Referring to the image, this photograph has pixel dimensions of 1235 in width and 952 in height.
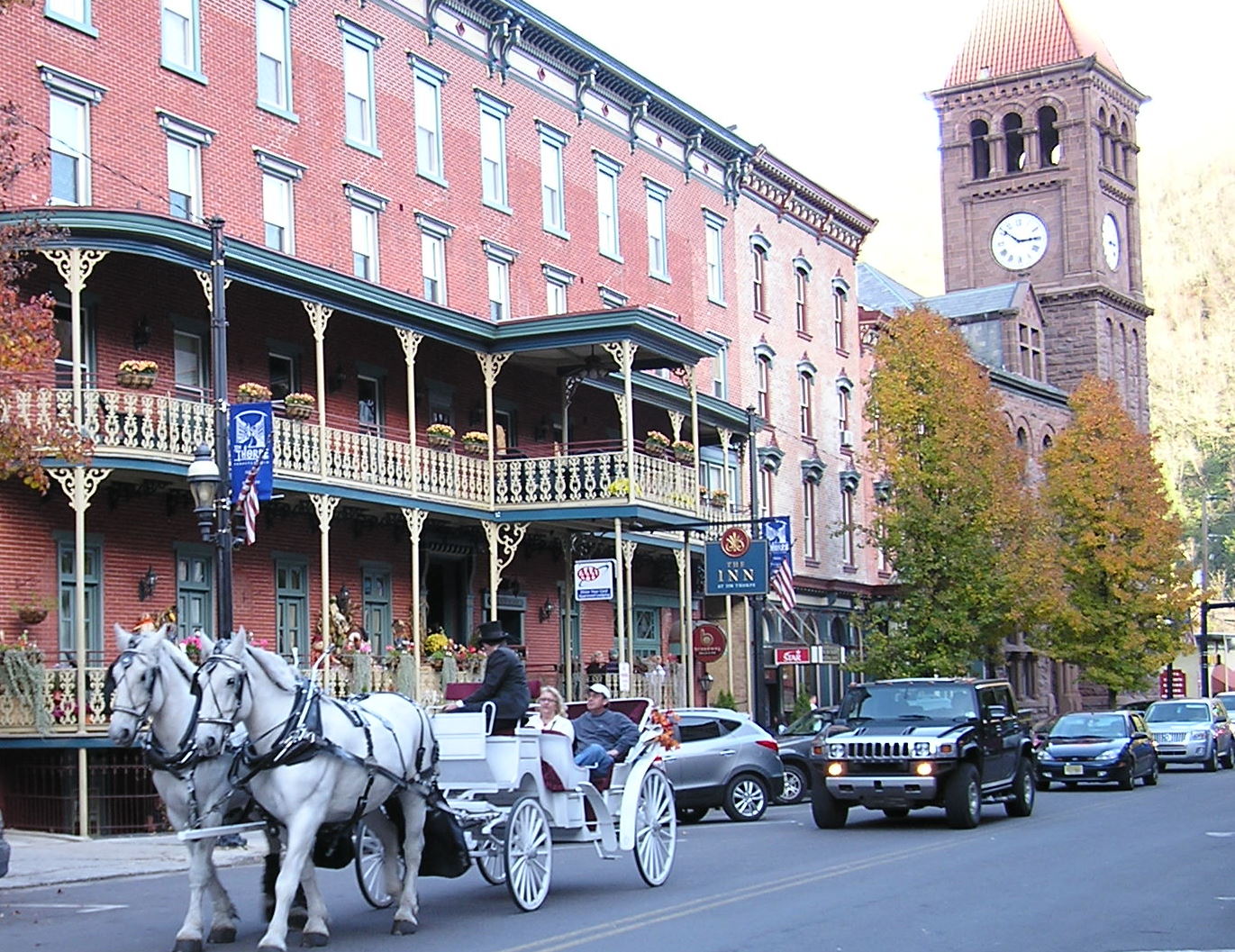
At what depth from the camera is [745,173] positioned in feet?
156

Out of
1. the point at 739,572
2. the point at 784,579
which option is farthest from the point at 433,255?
the point at 784,579

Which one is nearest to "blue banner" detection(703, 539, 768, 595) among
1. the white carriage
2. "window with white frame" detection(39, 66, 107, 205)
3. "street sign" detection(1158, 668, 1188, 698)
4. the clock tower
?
"window with white frame" detection(39, 66, 107, 205)

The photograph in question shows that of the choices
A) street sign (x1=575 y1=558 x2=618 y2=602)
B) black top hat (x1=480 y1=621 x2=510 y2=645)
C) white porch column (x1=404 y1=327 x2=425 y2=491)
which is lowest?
black top hat (x1=480 y1=621 x2=510 y2=645)

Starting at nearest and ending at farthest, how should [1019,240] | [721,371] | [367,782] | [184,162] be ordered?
[367,782] < [184,162] < [721,371] < [1019,240]

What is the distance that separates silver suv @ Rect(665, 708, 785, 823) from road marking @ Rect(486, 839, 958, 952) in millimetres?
6050

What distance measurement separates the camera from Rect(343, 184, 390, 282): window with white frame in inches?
1287

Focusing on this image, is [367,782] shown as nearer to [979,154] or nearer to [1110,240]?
[1110,240]

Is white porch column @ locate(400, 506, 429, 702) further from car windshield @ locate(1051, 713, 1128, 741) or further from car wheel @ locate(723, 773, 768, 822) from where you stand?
car windshield @ locate(1051, 713, 1128, 741)

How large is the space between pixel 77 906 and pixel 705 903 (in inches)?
224

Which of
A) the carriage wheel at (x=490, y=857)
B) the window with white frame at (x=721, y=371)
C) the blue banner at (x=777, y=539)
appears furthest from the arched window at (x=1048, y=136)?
the carriage wheel at (x=490, y=857)

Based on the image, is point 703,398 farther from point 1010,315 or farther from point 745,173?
point 1010,315

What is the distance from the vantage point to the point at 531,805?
14375mm

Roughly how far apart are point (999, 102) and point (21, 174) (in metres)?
56.9

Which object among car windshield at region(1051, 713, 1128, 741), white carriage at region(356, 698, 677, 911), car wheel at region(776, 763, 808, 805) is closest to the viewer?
white carriage at region(356, 698, 677, 911)
